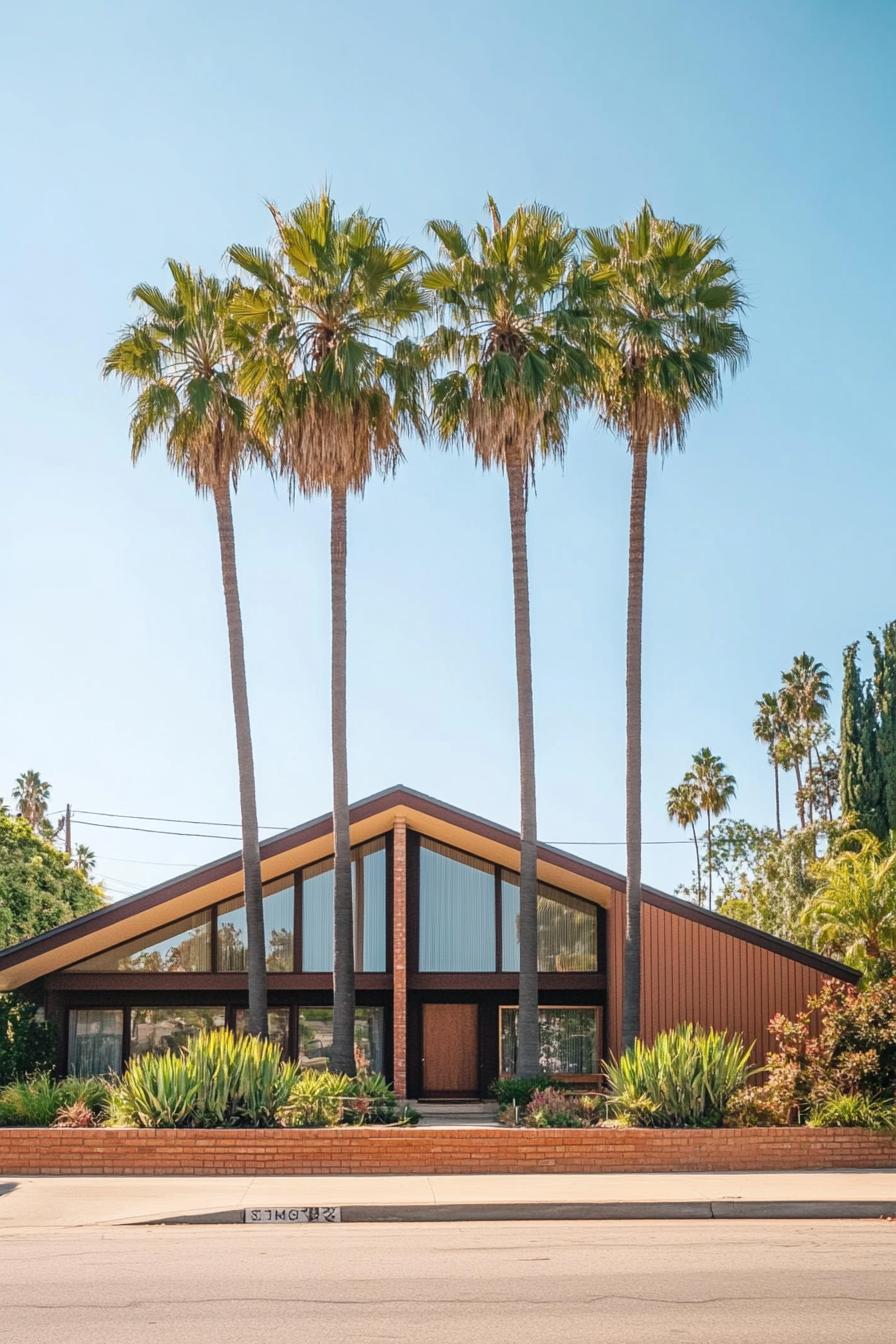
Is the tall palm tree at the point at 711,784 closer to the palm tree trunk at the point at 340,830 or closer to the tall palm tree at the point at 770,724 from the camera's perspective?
the tall palm tree at the point at 770,724

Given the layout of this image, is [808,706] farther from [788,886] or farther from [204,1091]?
[204,1091]

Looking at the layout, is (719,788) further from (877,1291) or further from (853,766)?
(877,1291)

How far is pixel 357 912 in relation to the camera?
26.2 meters

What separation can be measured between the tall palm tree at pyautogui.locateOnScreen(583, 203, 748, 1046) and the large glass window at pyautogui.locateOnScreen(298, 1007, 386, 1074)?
26.7 feet

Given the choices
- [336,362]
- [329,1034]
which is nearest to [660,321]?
[336,362]

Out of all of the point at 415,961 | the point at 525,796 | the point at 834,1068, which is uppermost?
the point at 525,796

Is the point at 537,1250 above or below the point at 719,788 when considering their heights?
below

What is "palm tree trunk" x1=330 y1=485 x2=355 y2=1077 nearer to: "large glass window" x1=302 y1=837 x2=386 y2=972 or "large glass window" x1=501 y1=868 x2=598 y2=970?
"large glass window" x1=302 y1=837 x2=386 y2=972

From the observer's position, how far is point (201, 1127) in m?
17.0

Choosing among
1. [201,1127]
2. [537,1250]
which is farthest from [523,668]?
[537,1250]

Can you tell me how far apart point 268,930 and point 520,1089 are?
715 centimetres

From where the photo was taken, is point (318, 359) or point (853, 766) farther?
point (853, 766)

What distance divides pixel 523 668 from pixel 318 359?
241 inches

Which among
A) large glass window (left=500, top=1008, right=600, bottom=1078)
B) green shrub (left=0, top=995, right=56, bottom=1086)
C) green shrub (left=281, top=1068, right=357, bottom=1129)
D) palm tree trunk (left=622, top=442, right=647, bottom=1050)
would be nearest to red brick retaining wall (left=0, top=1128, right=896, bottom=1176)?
green shrub (left=281, top=1068, right=357, bottom=1129)
